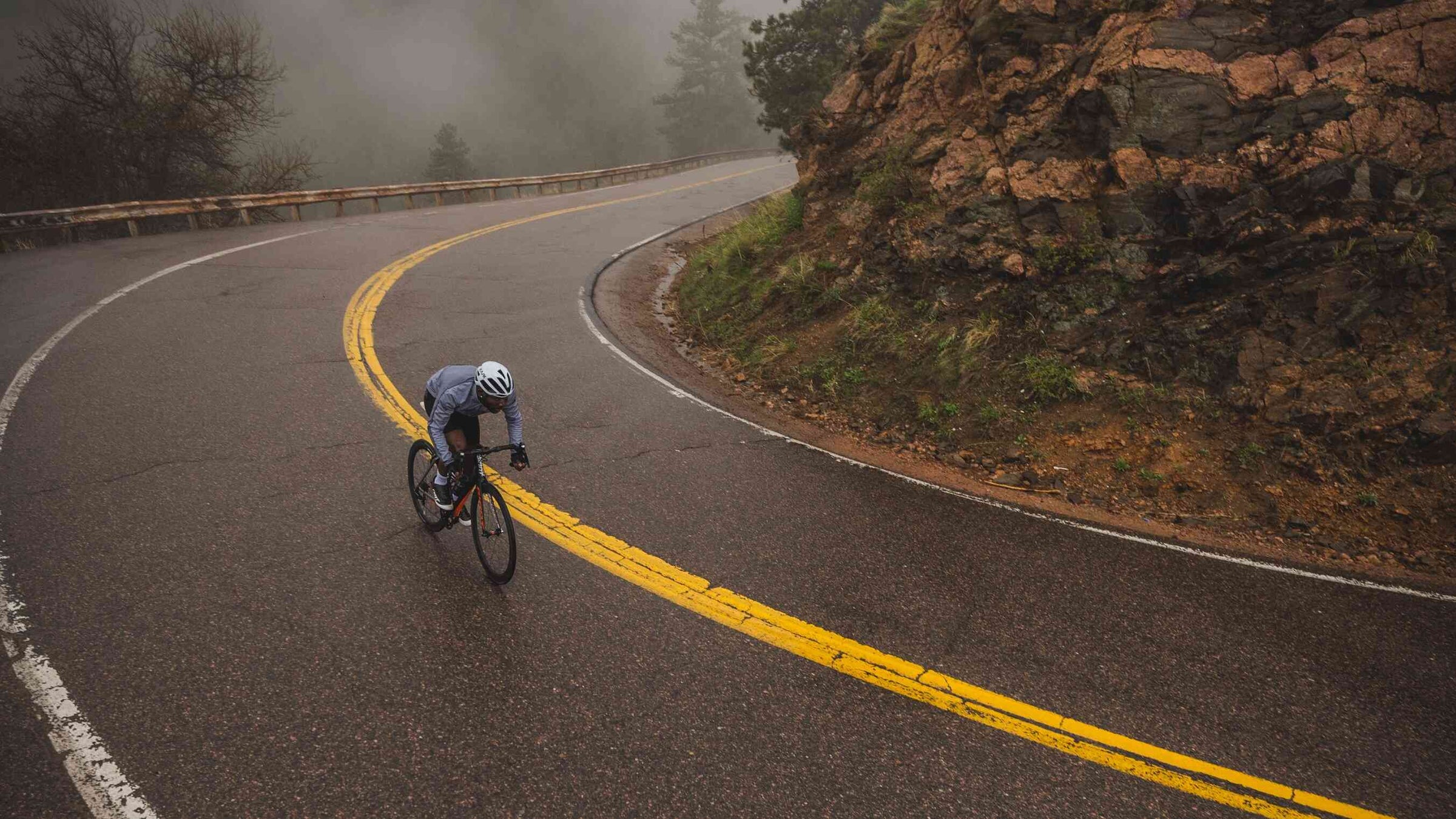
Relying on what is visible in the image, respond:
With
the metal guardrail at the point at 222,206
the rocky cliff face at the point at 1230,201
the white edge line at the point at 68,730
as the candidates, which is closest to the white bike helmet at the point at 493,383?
the white edge line at the point at 68,730

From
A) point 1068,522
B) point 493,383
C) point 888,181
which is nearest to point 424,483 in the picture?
point 493,383

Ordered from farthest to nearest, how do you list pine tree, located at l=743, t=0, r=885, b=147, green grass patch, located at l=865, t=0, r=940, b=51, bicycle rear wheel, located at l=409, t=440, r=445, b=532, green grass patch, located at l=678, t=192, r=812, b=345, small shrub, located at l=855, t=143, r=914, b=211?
pine tree, located at l=743, t=0, r=885, b=147 < green grass patch, located at l=865, t=0, r=940, b=51 < green grass patch, located at l=678, t=192, r=812, b=345 < small shrub, located at l=855, t=143, r=914, b=211 < bicycle rear wheel, located at l=409, t=440, r=445, b=532

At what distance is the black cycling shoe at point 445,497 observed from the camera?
16.7 ft

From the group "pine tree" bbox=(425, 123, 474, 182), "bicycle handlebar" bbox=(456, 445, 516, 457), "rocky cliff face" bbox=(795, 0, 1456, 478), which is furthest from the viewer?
"pine tree" bbox=(425, 123, 474, 182)

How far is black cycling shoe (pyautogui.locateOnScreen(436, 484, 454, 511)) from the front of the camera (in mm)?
5086

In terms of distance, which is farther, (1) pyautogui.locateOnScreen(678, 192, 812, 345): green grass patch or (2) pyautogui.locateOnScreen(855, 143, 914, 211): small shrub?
(1) pyautogui.locateOnScreen(678, 192, 812, 345): green grass patch

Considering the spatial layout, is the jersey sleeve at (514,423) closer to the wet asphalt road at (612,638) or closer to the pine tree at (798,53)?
the wet asphalt road at (612,638)

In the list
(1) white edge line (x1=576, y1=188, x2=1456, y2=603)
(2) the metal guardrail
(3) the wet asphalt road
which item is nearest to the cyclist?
(3) the wet asphalt road

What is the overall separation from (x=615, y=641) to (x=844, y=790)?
158 cm

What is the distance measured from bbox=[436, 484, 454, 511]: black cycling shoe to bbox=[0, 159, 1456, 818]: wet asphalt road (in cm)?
36

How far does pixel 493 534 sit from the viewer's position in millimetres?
4887

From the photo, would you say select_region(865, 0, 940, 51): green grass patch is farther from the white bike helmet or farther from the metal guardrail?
the metal guardrail

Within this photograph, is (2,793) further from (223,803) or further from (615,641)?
(615,641)

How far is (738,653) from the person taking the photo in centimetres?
424
